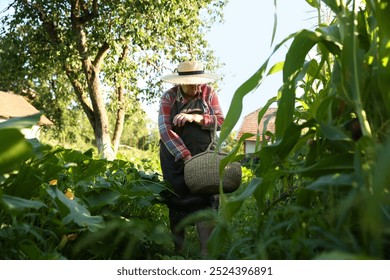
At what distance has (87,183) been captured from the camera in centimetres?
342

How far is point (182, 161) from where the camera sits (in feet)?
12.5

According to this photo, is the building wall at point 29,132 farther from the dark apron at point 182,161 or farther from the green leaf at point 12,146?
the dark apron at point 182,161

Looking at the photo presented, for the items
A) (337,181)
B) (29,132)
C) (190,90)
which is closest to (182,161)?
(190,90)

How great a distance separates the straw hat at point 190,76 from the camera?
12.4 ft

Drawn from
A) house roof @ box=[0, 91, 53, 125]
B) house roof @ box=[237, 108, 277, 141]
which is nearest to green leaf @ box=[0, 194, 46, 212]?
house roof @ box=[237, 108, 277, 141]

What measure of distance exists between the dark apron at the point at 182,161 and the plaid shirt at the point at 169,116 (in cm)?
5

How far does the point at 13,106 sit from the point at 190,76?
29.0m

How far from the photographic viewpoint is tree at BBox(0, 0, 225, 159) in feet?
47.3

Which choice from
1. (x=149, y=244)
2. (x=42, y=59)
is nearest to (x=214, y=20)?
(x=42, y=59)

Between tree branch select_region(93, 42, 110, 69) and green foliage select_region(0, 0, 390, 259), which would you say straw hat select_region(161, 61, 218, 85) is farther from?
tree branch select_region(93, 42, 110, 69)

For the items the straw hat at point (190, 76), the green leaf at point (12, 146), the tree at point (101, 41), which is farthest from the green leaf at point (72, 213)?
the tree at point (101, 41)

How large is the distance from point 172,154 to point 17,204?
2.03 meters

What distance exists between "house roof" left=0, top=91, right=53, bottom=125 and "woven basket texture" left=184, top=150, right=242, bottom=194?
82.5 ft

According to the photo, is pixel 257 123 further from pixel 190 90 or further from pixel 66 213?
pixel 66 213
